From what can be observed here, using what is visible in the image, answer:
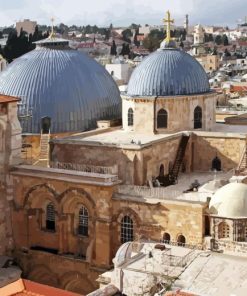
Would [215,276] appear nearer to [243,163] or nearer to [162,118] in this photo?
[243,163]

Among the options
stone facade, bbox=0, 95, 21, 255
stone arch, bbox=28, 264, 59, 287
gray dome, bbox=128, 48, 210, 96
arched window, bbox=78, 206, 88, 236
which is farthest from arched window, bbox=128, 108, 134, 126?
stone arch, bbox=28, 264, 59, 287

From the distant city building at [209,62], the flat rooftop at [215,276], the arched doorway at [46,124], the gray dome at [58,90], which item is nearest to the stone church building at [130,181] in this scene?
the gray dome at [58,90]

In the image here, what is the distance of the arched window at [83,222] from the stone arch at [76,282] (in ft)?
5.50

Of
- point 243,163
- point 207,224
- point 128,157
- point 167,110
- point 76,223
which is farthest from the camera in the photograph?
point 167,110

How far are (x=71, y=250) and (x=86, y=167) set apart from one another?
3853 mm

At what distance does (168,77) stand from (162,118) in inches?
76.3

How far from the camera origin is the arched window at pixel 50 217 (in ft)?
96.6

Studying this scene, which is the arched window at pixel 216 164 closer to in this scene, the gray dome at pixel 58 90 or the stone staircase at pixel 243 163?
the stone staircase at pixel 243 163

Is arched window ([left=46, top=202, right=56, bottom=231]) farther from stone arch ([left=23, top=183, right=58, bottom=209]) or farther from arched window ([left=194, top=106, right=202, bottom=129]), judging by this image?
arched window ([left=194, top=106, right=202, bottom=129])

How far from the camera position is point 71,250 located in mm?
28984

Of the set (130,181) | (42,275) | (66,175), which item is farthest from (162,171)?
(42,275)

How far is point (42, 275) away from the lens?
97.3 ft

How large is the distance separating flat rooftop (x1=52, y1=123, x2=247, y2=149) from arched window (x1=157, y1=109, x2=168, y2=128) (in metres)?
0.53

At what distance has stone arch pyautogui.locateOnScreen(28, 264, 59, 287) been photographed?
95.9 feet
